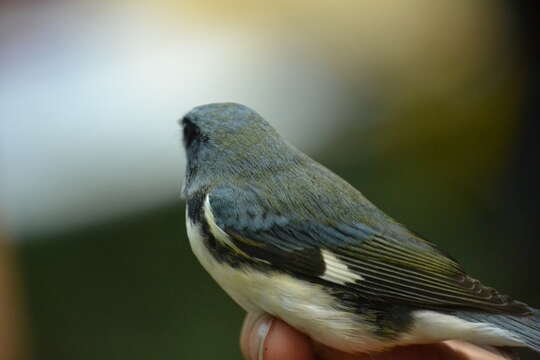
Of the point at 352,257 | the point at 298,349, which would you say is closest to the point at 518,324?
the point at 352,257

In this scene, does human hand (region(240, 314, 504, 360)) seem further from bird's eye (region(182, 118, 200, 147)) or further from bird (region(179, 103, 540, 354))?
bird's eye (region(182, 118, 200, 147))

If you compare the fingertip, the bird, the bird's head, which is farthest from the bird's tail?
the bird's head

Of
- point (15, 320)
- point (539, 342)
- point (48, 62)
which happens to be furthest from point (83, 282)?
point (539, 342)

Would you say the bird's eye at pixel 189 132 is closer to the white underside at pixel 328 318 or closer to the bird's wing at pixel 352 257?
the bird's wing at pixel 352 257

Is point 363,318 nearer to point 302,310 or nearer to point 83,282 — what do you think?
point 302,310

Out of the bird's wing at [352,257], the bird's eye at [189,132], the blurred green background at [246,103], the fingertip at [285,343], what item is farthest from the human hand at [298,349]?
the blurred green background at [246,103]

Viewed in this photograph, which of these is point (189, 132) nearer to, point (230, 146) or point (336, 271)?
point (230, 146)

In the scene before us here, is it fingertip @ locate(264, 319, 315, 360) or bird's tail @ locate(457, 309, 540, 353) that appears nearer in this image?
bird's tail @ locate(457, 309, 540, 353)
